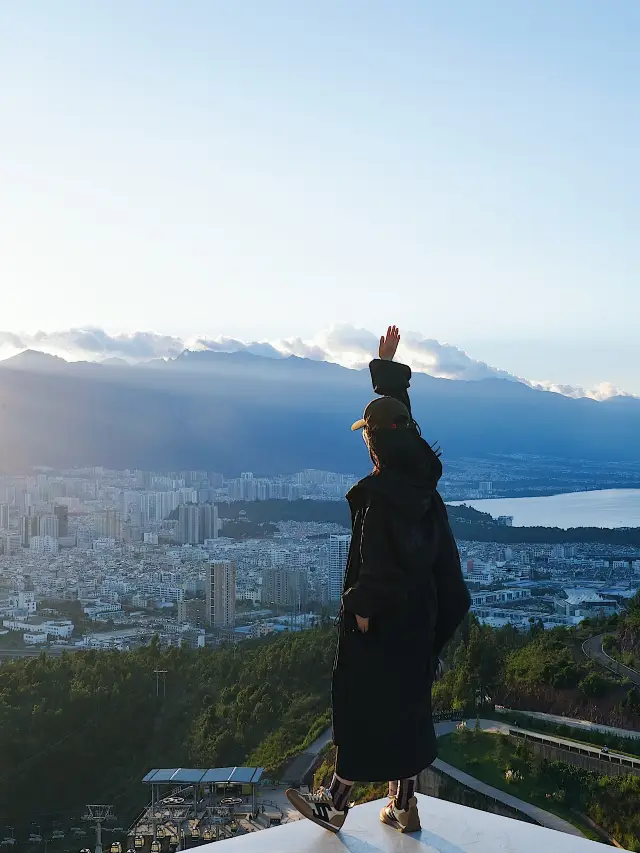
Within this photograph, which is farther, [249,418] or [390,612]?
[249,418]

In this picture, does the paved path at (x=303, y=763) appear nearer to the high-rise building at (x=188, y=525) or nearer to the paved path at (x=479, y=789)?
the paved path at (x=479, y=789)

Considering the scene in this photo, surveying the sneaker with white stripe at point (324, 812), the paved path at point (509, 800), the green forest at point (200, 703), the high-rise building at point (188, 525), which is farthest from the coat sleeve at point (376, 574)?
the high-rise building at point (188, 525)

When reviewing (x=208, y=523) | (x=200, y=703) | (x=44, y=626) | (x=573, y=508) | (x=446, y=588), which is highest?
(x=446, y=588)

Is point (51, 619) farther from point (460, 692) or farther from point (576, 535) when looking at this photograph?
point (576, 535)

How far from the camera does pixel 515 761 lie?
9.00 m

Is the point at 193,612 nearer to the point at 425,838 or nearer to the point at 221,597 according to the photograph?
the point at 221,597

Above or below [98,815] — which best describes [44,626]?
above

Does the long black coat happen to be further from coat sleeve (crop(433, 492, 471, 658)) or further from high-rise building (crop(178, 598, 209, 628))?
high-rise building (crop(178, 598, 209, 628))

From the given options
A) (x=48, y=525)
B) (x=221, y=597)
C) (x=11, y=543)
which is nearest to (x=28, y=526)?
(x=48, y=525)

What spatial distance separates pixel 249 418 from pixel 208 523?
60.5ft

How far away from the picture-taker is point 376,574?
267 centimetres

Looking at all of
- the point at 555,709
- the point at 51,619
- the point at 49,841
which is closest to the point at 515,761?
A: the point at 555,709

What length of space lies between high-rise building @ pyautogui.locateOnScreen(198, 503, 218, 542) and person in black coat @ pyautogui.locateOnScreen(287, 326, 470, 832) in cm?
3025

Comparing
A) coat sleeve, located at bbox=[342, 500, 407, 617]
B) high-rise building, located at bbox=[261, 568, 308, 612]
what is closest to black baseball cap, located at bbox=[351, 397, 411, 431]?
coat sleeve, located at bbox=[342, 500, 407, 617]
